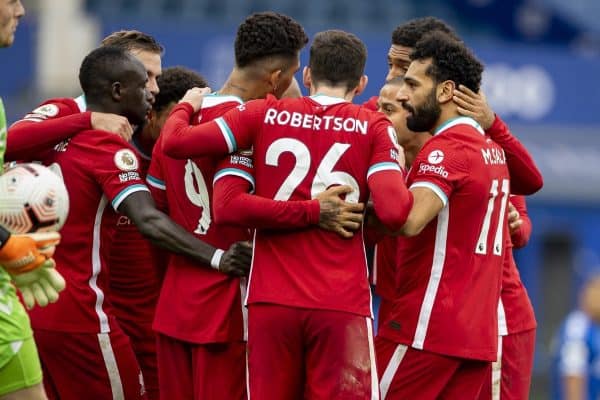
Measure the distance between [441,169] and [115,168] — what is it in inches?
62.9

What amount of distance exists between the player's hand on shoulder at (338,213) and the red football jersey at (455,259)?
1.32ft

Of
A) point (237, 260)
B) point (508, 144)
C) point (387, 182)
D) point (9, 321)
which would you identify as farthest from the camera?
point (508, 144)

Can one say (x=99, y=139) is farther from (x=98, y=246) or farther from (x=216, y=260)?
(x=216, y=260)

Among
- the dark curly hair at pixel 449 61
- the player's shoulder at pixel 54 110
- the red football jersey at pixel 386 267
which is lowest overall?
the red football jersey at pixel 386 267

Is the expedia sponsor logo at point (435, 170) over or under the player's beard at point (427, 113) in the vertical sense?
under

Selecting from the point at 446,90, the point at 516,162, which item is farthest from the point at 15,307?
the point at 516,162

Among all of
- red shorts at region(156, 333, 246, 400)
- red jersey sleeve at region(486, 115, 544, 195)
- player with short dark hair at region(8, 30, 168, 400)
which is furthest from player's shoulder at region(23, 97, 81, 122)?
red jersey sleeve at region(486, 115, 544, 195)

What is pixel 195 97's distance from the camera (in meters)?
6.82

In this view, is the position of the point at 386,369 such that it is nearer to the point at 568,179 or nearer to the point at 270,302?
the point at 270,302

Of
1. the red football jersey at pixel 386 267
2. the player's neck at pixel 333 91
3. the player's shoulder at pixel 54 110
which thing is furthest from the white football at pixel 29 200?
the red football jersey at pixel 386 267

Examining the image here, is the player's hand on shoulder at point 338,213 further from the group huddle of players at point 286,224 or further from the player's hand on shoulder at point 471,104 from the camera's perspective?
the player's hand on shoulder at point 471,104

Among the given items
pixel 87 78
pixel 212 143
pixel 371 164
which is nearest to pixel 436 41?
pixel 371 164

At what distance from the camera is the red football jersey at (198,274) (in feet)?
21.6

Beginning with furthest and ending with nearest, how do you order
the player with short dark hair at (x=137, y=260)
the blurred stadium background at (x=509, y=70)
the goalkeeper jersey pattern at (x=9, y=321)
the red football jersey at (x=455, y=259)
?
the blurred stadium background at (x=509, y=70) < the player with short dark hair at (x=137, y=260) < the red football jersey at (x=455, y=259) < the goalkeeper jersey pattern at (x=9, y=321)
